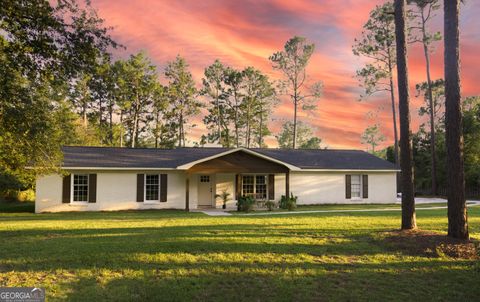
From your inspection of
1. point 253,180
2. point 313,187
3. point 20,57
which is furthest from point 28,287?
point 313,187

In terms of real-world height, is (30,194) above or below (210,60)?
below

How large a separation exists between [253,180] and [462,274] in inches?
624

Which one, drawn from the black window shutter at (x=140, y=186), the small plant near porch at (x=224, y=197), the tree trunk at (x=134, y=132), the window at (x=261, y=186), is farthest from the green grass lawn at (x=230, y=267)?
the tree trunk at (x=134, y=132)

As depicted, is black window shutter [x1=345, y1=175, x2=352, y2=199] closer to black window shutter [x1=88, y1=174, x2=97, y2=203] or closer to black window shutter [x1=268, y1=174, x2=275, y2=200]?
black window shutter [x1=268, y1=174, x2=275, y2=200]

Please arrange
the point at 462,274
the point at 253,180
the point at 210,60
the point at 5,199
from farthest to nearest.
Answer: the point at 210,60
the point at 5,199
the point at 253,180
the point at 462,274

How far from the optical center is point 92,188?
1962cm

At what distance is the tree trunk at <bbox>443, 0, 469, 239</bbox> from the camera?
9.11 m

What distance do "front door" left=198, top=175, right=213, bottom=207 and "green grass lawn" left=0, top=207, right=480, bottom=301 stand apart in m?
11.7

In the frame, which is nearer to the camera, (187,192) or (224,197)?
(187,192)

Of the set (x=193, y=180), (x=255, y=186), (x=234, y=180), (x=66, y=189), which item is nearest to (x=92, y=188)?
(x=66, y=189)

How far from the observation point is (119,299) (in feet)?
18.9

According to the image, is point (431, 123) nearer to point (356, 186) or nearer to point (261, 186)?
point (356, 186)

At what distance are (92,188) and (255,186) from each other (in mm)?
9824

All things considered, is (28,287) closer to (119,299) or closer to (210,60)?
(119,299)
